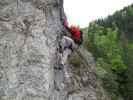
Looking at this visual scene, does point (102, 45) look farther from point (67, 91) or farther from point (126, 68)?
point (67, 91)


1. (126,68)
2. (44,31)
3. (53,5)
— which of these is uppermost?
(53,5)

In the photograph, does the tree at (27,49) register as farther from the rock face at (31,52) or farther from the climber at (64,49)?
the climber at (64,49)

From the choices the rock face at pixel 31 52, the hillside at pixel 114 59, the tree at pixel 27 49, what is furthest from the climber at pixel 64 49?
the hillside at pixel 114 59

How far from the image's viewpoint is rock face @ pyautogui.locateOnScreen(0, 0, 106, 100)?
20.6 ft

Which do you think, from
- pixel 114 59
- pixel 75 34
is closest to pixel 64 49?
pixel 75 34

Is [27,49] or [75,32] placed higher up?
[75,32]

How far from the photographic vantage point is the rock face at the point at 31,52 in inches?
247

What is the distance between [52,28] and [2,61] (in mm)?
1233

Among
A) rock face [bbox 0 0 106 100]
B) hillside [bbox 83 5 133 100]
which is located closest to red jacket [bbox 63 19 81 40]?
rock face [bbox 0 0 106 100]

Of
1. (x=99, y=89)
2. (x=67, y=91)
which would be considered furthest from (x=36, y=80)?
(x=99, y=89)

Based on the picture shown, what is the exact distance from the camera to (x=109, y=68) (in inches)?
968

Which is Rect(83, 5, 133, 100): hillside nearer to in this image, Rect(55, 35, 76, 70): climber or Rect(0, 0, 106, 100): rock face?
Rect(55, 35, 76, 70): climber

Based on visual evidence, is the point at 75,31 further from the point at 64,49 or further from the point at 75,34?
the point at 64,49

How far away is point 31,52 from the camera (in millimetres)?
6527
